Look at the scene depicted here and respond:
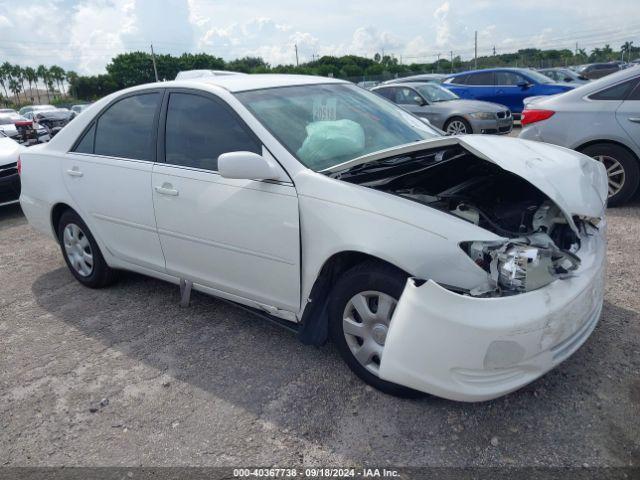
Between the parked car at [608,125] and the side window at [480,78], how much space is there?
884cm

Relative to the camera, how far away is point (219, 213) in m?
3.08

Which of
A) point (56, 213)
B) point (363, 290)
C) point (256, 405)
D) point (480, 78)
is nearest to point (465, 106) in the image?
point (480, 78)

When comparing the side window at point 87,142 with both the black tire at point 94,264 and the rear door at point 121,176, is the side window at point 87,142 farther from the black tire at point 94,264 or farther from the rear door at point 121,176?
the black tire at point 94,264

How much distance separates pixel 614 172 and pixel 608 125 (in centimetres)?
51

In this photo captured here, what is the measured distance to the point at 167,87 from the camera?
3609 mm

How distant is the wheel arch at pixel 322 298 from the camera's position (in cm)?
273

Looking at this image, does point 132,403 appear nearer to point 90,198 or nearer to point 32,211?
point 90,198

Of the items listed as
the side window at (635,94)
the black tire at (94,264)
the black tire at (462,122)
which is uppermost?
the side window at (635,94)

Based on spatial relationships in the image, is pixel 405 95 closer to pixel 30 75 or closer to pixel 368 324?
pixel 368 324

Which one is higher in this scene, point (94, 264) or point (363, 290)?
point (363, 290)

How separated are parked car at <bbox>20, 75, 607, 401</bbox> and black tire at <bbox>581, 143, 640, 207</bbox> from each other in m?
2.77

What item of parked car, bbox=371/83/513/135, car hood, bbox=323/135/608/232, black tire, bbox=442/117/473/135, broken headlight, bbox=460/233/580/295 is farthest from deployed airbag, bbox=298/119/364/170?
black tire, bbox=442/117/473/135

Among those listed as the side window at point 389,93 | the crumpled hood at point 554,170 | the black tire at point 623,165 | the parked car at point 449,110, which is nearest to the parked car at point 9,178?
the parked car at point 449,110

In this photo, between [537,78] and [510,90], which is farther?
[510,90]
